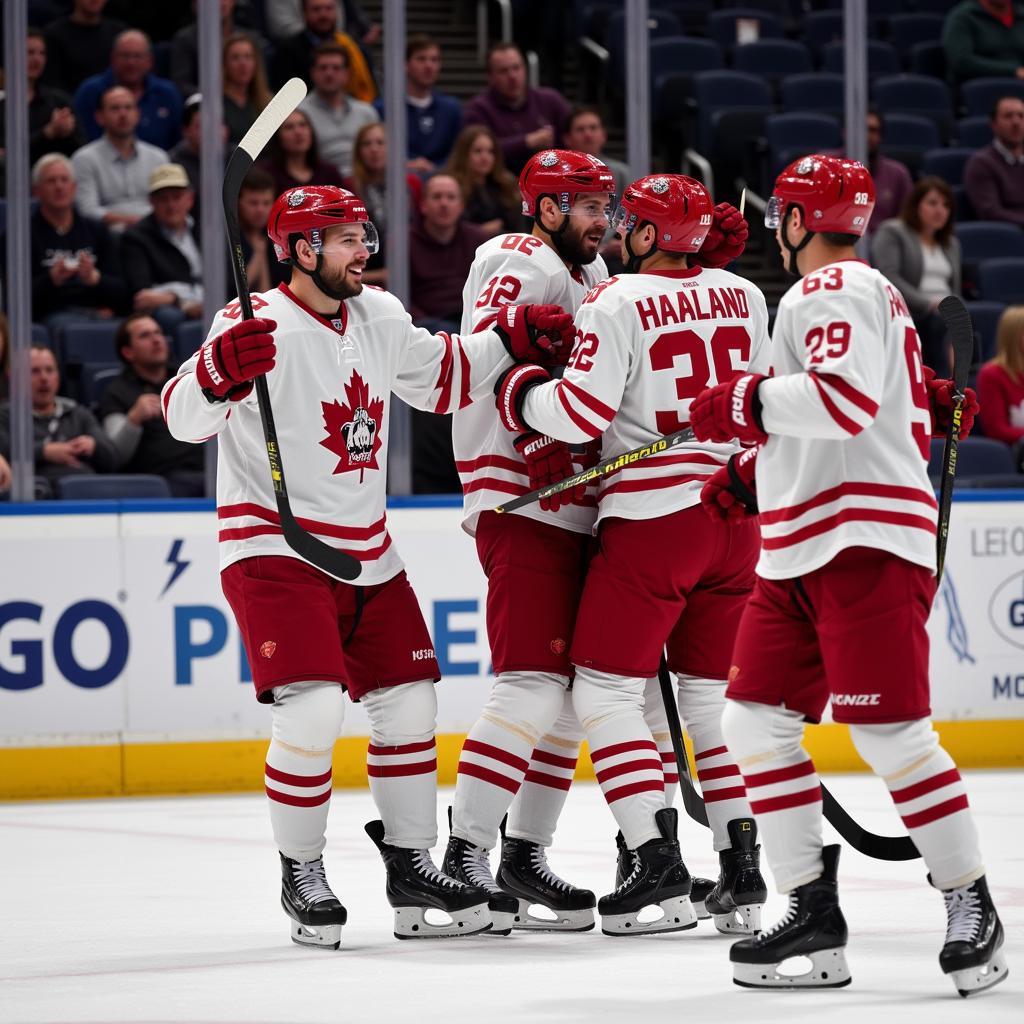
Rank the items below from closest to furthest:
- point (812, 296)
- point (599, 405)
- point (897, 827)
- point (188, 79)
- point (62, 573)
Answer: point (812, 296) → point (599, 405) → point (897, 827) → point (62, 573) → point (188, 79)

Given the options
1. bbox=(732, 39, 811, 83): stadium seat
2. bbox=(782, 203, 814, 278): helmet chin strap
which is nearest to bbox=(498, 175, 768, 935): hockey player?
bbox=(782, 203, 814, 278): helmet chin strap

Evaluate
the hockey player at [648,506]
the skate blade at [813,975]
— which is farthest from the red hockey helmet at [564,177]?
the skate blade at [813,975]

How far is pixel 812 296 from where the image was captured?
2.91 metres

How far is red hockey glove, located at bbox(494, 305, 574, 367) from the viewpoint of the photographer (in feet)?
12.1

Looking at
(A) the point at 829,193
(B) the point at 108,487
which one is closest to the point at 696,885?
(A) the point at 829,193

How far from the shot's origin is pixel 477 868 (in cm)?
362

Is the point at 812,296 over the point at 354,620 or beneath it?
over

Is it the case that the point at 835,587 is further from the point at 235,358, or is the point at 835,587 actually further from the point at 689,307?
the point at 235,358

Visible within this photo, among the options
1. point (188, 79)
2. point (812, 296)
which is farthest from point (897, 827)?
point (188, 79)

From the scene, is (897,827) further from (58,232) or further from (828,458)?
(58,232)

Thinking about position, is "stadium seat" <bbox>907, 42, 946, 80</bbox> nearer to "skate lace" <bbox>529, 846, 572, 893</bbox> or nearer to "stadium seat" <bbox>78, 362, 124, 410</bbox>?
"stadium seat" <bbox>78, 362, 124, 410</bbox>

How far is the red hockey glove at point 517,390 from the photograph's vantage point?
359 centimetres

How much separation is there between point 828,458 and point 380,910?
1.47m

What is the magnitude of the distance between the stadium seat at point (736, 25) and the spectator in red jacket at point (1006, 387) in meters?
2.02
